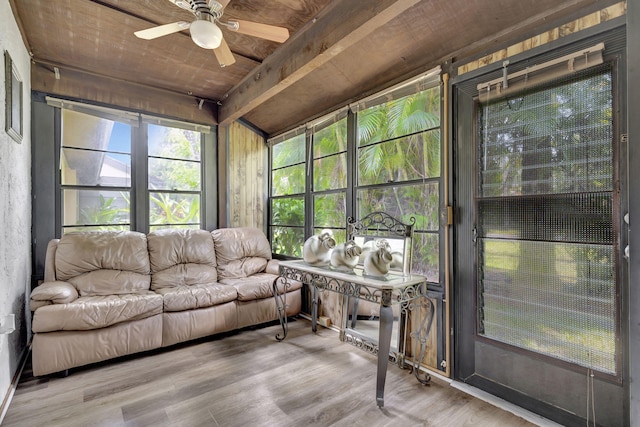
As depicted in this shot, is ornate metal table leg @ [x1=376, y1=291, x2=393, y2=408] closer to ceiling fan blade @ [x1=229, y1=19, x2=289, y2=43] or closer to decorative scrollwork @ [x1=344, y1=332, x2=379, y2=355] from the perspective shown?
decorative scrollwork @ [x1=344, y1=332, x2=379, y2=355]

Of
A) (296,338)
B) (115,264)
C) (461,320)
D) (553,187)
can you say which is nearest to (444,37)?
(553,187)

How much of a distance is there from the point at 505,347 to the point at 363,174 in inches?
72.4

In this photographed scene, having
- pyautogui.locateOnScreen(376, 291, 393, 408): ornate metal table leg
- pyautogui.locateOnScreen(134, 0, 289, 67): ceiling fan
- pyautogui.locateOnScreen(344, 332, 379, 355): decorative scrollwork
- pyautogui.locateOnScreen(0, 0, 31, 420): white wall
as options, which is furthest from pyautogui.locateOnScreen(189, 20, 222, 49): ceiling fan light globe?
pyautogui.locateOnScreen(344, 332, 379, 355): decorative scrollwork

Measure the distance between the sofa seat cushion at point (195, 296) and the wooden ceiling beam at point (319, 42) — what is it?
203cm

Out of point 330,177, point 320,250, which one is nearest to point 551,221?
point 320,250

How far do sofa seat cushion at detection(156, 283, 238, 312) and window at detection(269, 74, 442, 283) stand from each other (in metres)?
1.14

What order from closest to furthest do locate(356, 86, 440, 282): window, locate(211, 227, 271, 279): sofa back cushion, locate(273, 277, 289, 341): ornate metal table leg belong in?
1. locate(356, 86, 440, 282): window
2. locate(273, 277, 289, 341): ornate metal table leg
3. locate(211, 227, 271, 279): sofa back cushion

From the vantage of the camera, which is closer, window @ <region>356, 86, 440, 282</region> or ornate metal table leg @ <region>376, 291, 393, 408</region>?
ornate metal table leg @ <region>376, 291, 393, 408</region>

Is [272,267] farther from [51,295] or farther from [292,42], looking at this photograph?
[292,42]

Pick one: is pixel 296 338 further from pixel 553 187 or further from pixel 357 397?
pixel 553 187

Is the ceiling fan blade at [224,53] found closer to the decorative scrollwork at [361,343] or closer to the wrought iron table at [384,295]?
the wrought iron table at [384,295]

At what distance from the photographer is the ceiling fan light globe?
1.83m

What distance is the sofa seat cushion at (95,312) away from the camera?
7.50ft

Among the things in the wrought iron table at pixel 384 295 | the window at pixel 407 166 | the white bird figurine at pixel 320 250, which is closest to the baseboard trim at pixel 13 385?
the wrought iron table at pixel 384 295
